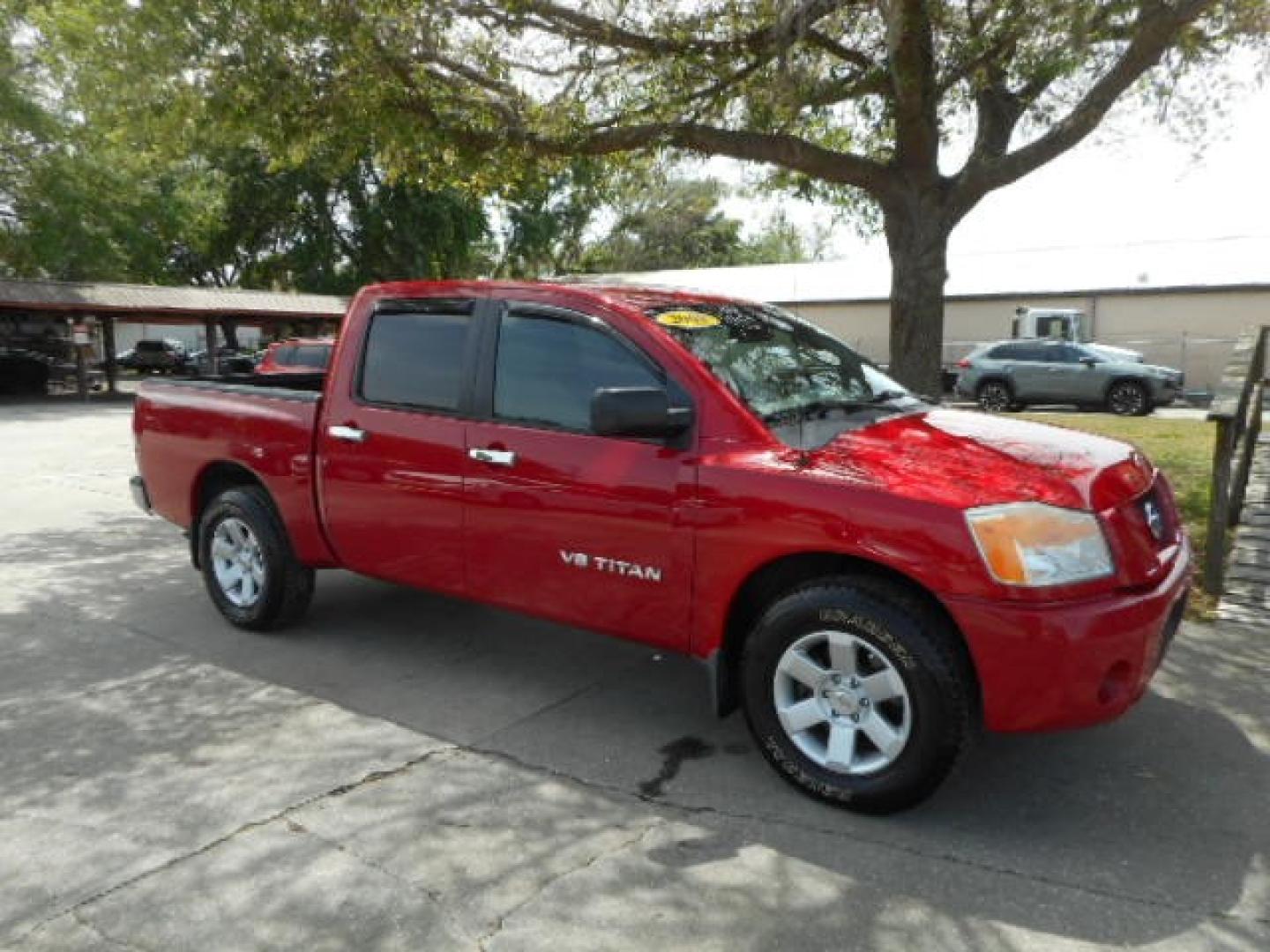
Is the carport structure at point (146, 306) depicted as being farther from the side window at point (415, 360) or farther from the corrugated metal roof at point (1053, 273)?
the side window at point (415, 360)

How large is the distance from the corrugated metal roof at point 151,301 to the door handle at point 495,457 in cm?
2420

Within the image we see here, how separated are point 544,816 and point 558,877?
1.22 ft

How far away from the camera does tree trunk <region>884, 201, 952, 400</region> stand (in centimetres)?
848

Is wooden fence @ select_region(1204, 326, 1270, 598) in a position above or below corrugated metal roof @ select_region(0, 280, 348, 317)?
below

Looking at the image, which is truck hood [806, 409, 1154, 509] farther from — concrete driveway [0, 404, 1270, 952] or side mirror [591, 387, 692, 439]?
concrete driveway [0, 404, 1270, 952]

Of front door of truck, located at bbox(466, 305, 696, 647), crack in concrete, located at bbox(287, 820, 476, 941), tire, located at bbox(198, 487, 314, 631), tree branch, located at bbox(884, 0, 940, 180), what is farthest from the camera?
tree branch, located at bbox(884, 0, 940, 180)

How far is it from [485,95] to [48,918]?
28.7 feet

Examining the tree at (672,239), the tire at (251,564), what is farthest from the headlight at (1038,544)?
the tree at (672,239)

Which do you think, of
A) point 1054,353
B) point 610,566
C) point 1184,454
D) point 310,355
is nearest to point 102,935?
point 610,566

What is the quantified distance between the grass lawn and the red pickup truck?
1.32m

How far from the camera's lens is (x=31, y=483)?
1067 centimetres

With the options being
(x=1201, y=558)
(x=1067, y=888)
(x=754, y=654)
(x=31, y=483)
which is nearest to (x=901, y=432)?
(x=754, y=654)

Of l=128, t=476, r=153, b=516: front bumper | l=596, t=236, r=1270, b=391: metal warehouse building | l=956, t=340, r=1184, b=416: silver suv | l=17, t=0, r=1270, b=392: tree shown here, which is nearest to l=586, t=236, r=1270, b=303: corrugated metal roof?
l=596, t=236, r=1270, b=391: metal warehouse building

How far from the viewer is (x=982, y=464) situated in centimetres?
333
